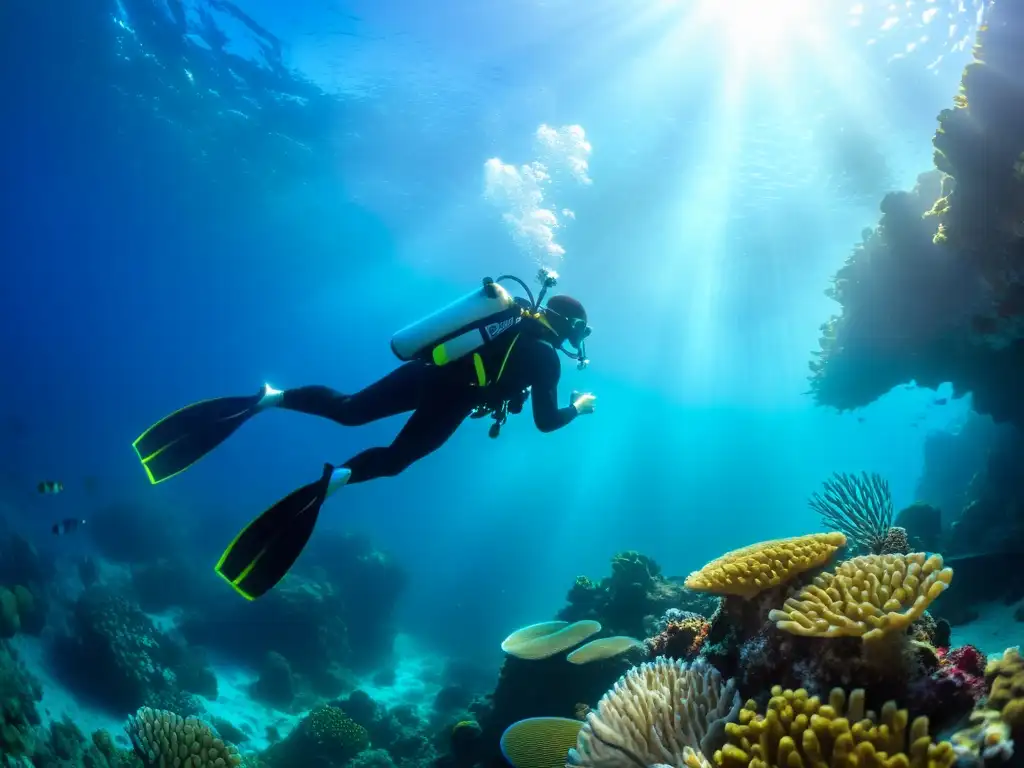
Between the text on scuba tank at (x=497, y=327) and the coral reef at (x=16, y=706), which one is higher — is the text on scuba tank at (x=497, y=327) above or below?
above

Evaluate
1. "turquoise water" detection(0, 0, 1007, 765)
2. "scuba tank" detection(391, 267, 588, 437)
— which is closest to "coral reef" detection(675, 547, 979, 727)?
"scuba tank" detection(391, 267, 588, 437)

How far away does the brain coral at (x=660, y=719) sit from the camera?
9.92 feet

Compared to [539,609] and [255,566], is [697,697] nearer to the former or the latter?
[255,566]

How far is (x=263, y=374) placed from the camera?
99625mm

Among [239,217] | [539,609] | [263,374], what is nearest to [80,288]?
[263,374]

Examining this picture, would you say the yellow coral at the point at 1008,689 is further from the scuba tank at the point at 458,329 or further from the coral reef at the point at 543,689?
the coral reef at the point at 543,689

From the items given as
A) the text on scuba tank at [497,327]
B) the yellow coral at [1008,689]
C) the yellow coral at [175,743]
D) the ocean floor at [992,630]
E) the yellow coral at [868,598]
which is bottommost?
the yellow coral at [175,743]

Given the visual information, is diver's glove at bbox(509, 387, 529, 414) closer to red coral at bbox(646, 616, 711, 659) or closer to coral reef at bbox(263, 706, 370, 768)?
red coral at bbox(646, 616, 711, 659)

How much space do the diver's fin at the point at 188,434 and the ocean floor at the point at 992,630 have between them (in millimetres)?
8193

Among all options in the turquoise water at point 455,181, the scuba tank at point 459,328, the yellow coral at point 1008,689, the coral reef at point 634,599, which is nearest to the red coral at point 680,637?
the yellow coral at point 1008,689

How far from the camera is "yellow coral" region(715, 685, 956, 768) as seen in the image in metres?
2.16

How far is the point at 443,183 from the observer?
95.0 feet

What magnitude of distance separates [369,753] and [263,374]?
326 feet

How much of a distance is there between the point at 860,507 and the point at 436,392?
6208mm
